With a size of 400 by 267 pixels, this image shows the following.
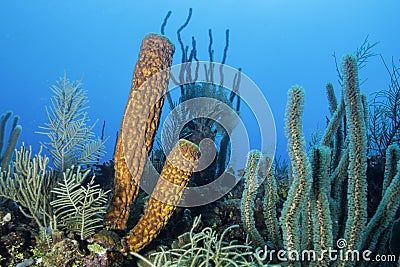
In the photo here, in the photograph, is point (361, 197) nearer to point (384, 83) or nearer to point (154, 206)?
point (154, 206)

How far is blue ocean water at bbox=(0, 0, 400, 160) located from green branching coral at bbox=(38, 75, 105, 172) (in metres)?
55.0

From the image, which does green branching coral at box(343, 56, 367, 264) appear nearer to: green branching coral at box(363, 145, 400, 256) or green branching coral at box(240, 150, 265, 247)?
green branching coral at box(363, 145, 400, 256)

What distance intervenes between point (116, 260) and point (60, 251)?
0.48 metres

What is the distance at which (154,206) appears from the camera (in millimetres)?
2902

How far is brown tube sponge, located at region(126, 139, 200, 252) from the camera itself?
2633 mm

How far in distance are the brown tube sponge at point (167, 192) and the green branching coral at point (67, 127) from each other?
1.49 meters

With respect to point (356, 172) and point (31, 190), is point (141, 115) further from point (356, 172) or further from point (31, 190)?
point (356, 172)

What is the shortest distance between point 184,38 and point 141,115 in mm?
56869

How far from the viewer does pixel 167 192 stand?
2799mm

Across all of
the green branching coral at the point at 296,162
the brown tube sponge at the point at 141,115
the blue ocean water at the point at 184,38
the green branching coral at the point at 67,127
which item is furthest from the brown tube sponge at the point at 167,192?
the blue ocean water at the point at 184,38

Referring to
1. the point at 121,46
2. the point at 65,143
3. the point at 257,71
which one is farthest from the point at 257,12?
the point at 65,143

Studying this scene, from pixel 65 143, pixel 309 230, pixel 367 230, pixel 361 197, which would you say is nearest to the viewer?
pixel 361 197

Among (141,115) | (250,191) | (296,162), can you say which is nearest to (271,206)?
(250,191)

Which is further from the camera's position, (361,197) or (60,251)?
(60,251)
